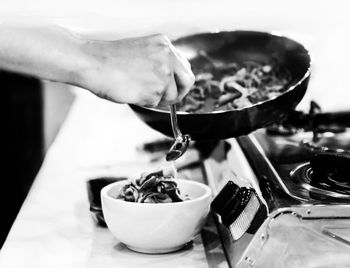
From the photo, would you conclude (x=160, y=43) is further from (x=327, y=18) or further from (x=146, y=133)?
(x=327, y=18)

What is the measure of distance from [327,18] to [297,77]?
4.34 feet

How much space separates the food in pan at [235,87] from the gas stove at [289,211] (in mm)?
169

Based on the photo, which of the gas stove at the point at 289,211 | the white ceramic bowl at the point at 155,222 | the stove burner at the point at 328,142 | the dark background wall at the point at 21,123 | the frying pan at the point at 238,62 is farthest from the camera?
the dark background wall at the point at 21,123

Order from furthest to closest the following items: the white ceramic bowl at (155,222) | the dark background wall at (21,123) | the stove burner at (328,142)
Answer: the dark background wall at (21,123), the stove burner at (328,142), the white ceramic bowl at (155,222)

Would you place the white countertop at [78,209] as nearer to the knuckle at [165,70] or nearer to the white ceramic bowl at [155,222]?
the white ceramic bowl at [155,222]

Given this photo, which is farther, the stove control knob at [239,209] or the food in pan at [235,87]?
the food in pan at [235,87]

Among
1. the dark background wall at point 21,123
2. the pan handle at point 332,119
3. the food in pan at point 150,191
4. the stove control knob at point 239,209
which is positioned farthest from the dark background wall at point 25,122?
the stove control knob at point 239,209

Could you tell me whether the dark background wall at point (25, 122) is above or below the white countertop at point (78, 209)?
below

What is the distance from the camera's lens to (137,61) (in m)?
1.07

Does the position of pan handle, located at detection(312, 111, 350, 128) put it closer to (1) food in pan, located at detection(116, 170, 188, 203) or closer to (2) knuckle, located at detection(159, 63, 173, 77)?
(1) food in pan, located at detection(116, 170, 188, 203)

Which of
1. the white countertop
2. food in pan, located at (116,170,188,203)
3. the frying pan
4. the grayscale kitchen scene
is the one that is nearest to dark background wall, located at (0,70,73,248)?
the white countertop

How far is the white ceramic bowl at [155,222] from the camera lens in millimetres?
1159

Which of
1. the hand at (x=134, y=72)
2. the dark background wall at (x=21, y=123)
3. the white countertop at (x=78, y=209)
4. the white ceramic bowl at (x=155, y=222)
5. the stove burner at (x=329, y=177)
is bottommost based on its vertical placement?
the dark background wall at (x=21, y=123)

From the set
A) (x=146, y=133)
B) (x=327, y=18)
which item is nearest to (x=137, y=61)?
(x=146, y=133)
